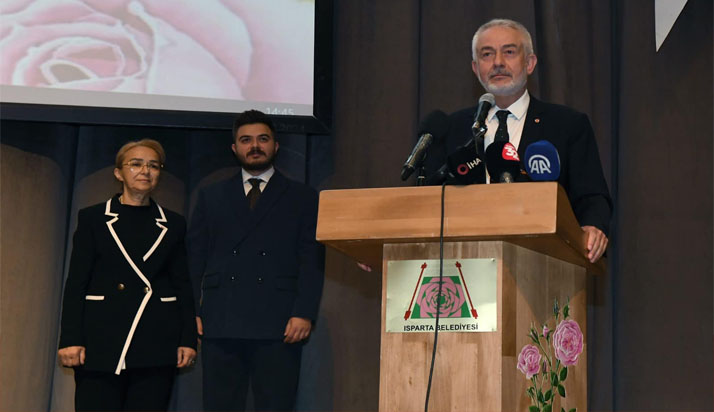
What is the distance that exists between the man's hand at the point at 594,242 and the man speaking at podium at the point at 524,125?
56 mm

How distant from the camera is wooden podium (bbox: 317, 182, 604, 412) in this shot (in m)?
1.71

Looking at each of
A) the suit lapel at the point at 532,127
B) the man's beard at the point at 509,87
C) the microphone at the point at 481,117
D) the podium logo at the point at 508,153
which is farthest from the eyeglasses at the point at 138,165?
the podium logo at the point at 508,153

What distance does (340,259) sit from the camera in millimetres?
3930

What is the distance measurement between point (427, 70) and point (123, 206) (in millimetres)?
1425

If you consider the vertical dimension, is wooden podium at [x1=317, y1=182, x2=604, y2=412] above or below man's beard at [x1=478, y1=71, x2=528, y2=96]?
below

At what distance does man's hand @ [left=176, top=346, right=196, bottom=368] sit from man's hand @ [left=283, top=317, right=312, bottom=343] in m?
0.34

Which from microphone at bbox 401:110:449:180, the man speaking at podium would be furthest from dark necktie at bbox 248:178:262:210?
microphone at bbox 401:110:449:180

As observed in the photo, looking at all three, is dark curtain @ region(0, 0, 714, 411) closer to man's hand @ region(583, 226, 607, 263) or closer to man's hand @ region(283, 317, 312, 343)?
man's hand @ region(283, 317, 312, 343)

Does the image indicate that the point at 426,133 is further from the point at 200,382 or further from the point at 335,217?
the point at 200,382

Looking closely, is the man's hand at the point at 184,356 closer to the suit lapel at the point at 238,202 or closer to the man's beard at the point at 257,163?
the suit lapel at the point at 238,202

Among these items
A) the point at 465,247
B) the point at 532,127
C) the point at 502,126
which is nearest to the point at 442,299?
the point at 465,247

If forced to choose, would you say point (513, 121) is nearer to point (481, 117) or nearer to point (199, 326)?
point (481, 117)

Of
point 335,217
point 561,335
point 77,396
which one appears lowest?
point 77,396

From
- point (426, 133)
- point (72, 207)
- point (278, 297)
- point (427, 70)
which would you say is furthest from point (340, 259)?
point (426, 133)
